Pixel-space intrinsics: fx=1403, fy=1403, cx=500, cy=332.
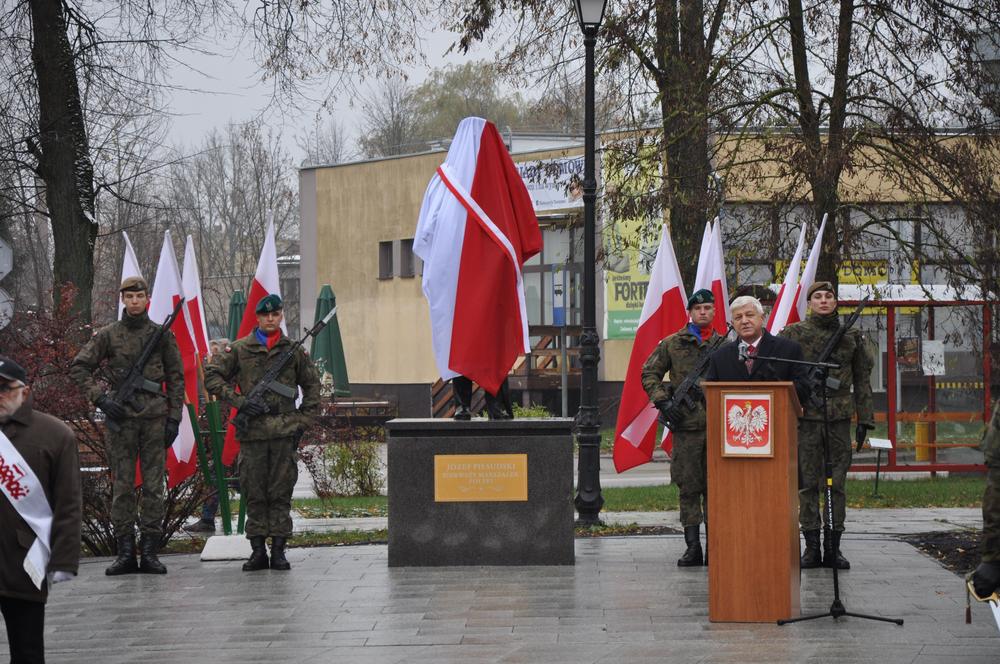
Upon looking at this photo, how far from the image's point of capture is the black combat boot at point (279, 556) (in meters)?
10.9

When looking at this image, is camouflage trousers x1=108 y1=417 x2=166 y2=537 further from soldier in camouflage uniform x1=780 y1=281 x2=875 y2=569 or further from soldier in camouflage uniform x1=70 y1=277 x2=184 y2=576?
soldier in camouflage uniform x1=780 y1=281 x2=875 y2=569

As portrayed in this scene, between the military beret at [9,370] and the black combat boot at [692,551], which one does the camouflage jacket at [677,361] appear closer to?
the black combat boot at [692,551]

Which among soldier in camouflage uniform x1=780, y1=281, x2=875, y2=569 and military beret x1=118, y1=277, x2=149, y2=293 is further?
military beret x1=118, y1=277, x2=149, y2=293

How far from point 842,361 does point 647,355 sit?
2486 mm

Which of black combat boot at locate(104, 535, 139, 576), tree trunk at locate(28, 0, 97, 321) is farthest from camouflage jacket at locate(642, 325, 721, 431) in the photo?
tree trunk at locate(28, 0, 97, 321)

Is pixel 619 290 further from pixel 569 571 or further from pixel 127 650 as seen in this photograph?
pixel 127 650

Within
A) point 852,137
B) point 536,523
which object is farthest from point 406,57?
point 536,523

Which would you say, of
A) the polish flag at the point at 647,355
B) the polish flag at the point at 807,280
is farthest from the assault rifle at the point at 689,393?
the polish flag at the point at 807,280

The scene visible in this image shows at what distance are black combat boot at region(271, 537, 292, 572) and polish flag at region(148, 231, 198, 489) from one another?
1581mm

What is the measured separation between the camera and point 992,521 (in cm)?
615

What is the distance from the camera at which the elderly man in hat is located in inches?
230

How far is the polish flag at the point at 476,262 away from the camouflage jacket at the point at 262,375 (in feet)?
3.48

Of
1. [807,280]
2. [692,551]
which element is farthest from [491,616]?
[807,280]

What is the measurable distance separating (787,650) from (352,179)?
38322mm
